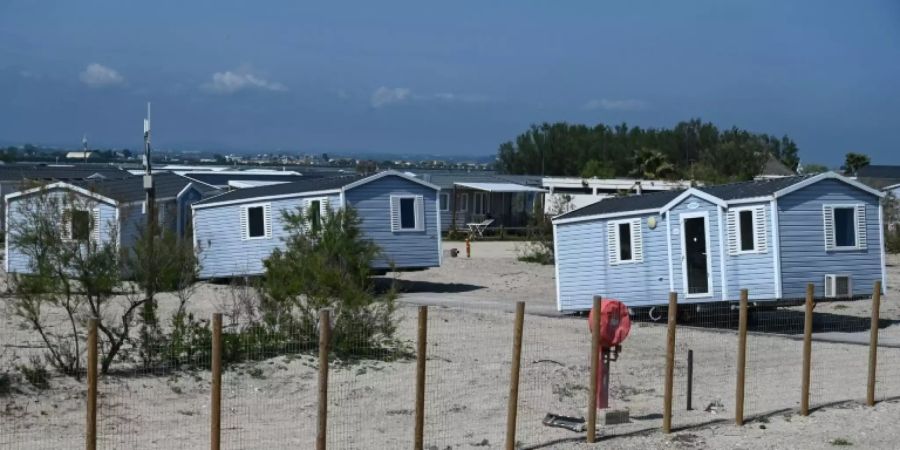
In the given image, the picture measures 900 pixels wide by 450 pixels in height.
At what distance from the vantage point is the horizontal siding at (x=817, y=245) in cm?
2136

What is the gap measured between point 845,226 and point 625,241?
13.2 ft

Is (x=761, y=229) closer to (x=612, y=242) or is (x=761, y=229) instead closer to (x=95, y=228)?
(x=612, y=242)

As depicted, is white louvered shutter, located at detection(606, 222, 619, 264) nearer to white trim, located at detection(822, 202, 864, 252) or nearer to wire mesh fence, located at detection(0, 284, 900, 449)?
white trim, located at detection(822, 202, 864, 252)

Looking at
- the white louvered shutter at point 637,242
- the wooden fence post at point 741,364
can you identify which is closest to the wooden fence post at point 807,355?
the wooden fence post at point 741,364

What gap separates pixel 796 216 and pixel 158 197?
671 inches

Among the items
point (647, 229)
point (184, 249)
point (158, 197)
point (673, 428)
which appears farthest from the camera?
point (158, 197)

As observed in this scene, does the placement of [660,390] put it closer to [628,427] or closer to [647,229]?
[628,427]

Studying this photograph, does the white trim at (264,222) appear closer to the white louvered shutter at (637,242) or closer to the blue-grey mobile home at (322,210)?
the blue-grey mobile home at (322,210)

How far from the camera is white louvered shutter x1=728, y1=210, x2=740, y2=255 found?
2175cm

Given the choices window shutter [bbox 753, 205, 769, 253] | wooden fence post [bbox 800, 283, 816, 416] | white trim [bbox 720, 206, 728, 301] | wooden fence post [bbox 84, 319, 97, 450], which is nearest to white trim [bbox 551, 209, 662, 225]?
white trim [bbox 720, 206, 728, 301]

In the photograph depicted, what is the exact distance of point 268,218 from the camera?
29.2 metres

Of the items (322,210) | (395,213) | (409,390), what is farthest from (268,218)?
(409,390)

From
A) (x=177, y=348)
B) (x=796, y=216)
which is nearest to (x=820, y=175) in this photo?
(x=796, y=216)

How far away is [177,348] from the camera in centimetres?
1396
